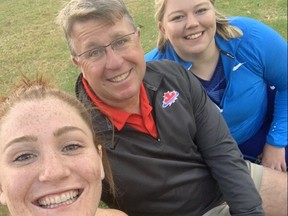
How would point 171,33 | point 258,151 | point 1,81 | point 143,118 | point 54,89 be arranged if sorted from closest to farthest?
1. point 54,89
2. point 143,118
3. point 171,33
4. point 258,151
5. point 1,81

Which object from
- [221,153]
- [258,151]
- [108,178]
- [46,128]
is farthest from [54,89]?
[258,151]

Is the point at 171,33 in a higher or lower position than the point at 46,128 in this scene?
higher

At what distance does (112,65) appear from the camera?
2506 millimetres

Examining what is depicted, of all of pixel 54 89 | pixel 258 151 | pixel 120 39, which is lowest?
pixel 258 151

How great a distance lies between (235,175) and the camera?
279 centimetres

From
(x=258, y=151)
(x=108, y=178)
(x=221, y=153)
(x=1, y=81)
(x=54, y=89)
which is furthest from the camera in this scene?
(x=1, y=81)

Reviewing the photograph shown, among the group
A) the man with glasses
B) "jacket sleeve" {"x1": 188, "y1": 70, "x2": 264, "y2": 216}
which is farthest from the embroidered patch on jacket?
"jacket sleeve" {"x1": 188, "y1": 70, "x2": 264, "y2": 216}

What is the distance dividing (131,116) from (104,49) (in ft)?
1.33

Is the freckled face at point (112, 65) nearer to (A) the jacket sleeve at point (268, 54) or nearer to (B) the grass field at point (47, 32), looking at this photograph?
(A) the jacket sleeve at point (268, 54)

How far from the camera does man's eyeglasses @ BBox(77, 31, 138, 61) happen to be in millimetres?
2486

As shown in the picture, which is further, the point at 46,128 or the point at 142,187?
the point at 142,187

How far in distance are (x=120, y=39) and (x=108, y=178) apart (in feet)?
2.47

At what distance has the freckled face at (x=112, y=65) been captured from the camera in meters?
2.46

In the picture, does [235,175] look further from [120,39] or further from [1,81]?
[1,81]
